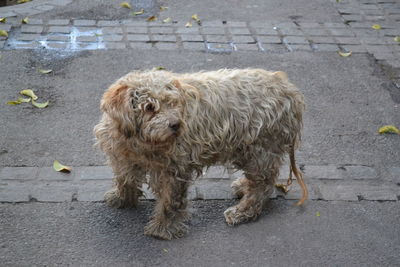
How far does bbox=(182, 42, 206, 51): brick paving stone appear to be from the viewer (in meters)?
7.30

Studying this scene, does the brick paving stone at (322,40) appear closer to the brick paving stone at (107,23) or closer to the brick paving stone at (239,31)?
the brick paving stone at (239,31)

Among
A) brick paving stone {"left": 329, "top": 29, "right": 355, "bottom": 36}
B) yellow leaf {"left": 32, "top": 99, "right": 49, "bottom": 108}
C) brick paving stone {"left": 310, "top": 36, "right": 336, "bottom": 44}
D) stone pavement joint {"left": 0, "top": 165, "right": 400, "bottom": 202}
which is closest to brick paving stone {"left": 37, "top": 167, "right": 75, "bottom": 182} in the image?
stone pavement joint {"left": 0, "top": 165, "right": 400, "bottom": 202}

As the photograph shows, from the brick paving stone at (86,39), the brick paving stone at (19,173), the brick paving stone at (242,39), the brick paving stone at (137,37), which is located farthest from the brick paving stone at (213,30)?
the brick paving stone at (19,173)

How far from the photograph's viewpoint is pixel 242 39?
7621mm

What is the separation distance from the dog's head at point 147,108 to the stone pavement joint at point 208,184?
46.2 inches

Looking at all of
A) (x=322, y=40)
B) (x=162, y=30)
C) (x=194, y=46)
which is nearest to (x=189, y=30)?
(x=162, y=30)

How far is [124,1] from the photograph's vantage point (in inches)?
335

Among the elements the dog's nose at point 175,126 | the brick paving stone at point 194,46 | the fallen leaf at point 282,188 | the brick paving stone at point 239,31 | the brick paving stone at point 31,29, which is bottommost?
the brick paving stone at point 31,29

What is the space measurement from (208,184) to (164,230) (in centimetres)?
82

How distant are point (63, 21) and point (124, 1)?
1.16 m

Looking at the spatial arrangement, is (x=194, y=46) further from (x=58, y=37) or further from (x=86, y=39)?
(x=58, y=37)

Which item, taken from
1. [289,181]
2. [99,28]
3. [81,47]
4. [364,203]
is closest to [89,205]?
[289,181]

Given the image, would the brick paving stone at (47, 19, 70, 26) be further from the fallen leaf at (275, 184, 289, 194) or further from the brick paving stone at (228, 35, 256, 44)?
the fallen leaf at (275, 184, 289, 194)

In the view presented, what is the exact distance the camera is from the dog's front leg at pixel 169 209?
13.7 ft
